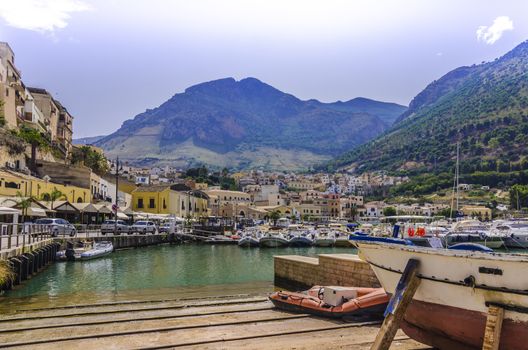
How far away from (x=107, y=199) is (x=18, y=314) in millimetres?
52369

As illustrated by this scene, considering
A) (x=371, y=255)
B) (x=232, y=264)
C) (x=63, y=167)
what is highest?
(x=63, y=167)

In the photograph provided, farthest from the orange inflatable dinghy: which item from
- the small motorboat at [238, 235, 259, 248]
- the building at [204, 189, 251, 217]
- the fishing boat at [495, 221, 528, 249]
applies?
the building at [204, 189, 251, 217]

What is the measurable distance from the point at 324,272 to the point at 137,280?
11376 mm

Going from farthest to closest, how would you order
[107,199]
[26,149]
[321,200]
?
[321,200]
[107,199]
[26,149]

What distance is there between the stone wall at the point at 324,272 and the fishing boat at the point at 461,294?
4.68 meters

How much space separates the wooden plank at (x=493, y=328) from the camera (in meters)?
7.24

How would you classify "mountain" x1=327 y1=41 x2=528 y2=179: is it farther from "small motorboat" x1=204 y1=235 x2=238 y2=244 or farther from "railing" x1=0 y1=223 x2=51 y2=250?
"railing" x1=0 y1=223 x2=51 y2=250

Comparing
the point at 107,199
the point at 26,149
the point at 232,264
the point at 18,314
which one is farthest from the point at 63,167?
the point at 18,314

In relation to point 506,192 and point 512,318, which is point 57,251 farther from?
point 506,192

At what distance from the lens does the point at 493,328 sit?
7.48 metres

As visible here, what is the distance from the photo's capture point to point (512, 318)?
25.0 feet

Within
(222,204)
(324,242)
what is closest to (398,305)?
(324,242)

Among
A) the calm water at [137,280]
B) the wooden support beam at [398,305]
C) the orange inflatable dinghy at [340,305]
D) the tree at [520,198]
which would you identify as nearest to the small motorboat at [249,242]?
the calm water at [137,280]

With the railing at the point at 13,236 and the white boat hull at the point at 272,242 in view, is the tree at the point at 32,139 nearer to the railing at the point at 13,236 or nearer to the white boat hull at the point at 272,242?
the railing at the point at 13,236
